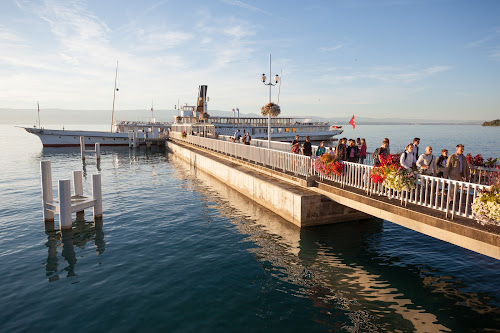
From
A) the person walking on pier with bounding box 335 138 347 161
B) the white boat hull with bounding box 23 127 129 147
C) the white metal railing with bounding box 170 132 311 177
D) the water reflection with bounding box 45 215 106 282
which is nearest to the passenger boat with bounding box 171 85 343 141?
the white boat hull with bounding box 23 127 129 147

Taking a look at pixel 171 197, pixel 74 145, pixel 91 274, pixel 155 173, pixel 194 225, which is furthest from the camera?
pixel 74 145

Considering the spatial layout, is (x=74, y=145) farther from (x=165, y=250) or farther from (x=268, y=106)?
(x=165, y=250)

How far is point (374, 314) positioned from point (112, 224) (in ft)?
38.0

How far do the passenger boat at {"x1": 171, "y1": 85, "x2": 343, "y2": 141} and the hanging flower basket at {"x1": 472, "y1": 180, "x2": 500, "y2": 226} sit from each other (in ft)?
167

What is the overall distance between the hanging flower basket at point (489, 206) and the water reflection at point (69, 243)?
1103 centimetres

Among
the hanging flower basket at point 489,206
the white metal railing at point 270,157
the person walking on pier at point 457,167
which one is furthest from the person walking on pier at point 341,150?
the hanging flower basket at point 489,206

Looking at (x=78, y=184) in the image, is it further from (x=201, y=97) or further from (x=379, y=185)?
(x=201, y=97)

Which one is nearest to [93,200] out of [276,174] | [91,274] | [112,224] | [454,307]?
[112,224]

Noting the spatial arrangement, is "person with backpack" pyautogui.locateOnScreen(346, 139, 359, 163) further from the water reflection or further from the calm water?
the water reflection

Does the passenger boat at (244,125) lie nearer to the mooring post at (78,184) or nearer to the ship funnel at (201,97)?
the ship funnel at (201,97)

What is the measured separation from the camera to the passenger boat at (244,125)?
200 feet

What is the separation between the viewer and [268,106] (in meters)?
19.7

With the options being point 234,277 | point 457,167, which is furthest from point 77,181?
point 457,167

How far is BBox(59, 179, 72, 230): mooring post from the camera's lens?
40.8 ft
